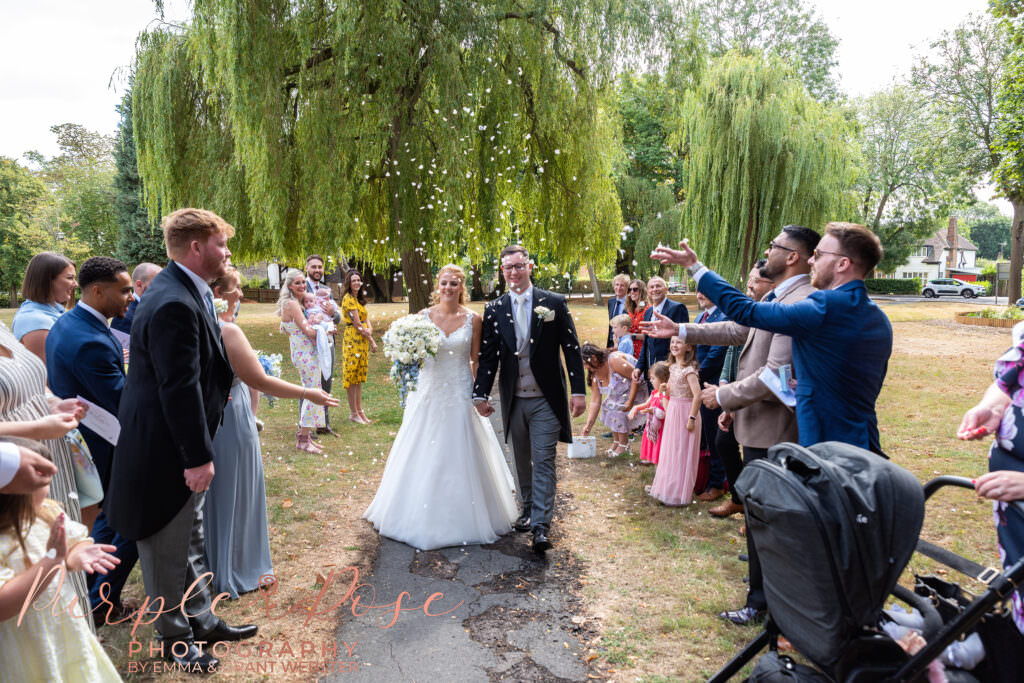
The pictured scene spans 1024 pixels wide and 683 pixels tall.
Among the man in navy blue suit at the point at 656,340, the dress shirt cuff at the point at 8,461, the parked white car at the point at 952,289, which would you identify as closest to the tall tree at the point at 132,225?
the man in navy blue suit at the point at 656,340

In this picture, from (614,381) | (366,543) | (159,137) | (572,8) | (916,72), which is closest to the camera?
(366,543)

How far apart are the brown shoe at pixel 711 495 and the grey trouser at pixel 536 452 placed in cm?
181

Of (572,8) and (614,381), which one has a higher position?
(572,8)

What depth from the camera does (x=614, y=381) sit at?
8008 millimetres

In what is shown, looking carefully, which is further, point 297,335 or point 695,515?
point 297,335

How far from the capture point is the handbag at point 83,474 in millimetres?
3496

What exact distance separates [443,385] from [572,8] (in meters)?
10.1

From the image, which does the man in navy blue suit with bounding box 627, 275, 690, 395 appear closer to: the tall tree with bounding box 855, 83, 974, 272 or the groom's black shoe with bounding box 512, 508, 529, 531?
the groom's black shoe with bounding box 512, 508, 529, 531

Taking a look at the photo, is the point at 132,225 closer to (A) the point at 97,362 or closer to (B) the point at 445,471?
(A) the point at 97,362

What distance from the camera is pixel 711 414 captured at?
6250 millimetres

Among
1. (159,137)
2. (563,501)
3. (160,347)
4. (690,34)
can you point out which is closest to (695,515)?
(563,501)

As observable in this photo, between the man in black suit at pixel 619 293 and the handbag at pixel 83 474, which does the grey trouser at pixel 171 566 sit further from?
the man in black suit at pixel 619 293

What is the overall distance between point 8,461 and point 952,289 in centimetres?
6278

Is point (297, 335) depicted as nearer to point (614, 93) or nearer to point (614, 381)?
point (614, 381)
